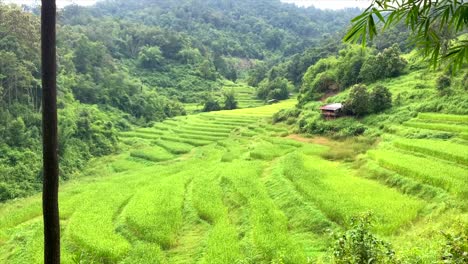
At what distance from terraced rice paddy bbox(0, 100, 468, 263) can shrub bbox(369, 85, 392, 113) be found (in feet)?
15.2

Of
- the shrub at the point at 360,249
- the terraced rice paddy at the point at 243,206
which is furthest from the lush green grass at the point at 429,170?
the shrub at the point at 360,249

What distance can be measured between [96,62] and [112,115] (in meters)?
10.0

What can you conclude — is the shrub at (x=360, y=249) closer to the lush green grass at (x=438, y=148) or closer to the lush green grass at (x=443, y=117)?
the lush green grass at (x=438, y=148)

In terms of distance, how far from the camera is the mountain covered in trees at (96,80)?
83.8 ft

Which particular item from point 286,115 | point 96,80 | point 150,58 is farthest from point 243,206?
point 150,58

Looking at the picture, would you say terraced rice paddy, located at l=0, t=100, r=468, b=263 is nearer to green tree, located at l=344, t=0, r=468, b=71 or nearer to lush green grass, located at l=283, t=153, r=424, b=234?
lush green grass, located at l=283, t=153, r=424, b=234

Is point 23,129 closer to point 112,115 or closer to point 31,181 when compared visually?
point 31,181

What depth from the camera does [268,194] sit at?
16328mm

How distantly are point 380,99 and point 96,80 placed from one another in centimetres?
2999

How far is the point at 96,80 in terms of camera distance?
42.8 metres

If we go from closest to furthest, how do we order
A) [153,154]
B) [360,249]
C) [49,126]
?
[49,126], [360,249], [153,154]

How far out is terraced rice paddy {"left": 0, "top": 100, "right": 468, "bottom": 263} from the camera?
38.6 ft

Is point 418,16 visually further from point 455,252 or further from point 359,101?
point 359,101

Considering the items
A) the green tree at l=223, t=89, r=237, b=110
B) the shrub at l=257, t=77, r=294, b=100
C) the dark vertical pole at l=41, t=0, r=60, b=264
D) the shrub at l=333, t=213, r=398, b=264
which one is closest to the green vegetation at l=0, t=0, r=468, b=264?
the shrub at l=333, t=213, r=398, b=264
